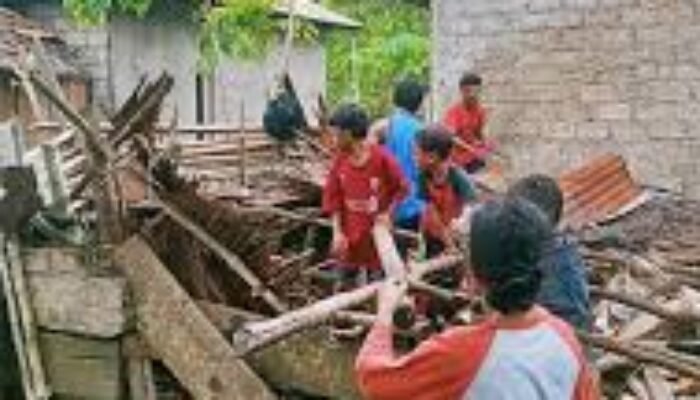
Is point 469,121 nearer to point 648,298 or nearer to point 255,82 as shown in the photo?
point 648,298

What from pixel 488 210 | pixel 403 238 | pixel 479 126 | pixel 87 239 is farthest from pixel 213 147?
pixel 488 210

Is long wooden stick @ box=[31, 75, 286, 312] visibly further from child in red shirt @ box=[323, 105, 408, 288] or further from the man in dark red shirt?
the man in dark red shirt

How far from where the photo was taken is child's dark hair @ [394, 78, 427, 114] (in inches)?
292

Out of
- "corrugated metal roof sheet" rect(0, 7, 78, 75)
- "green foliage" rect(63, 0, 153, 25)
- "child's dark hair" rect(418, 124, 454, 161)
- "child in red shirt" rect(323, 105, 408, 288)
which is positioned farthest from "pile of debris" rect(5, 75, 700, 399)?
"green foliage" rect(63, 0, 153, 25)

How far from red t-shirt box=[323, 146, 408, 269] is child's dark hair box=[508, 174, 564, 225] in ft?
7.28

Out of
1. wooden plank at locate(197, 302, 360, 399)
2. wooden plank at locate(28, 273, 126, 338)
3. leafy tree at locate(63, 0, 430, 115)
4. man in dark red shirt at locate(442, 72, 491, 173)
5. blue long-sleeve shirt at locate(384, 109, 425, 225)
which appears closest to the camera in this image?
wooden plank at locate(197, 302, 360, 399)

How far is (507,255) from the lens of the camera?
2.94 meters

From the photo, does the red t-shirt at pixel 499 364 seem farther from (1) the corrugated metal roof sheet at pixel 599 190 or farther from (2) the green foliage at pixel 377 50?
(2) the green foliage at pixel 377 50

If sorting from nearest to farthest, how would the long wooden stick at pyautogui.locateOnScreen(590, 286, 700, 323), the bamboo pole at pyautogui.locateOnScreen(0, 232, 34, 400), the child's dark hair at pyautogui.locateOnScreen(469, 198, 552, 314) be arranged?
the child's dark hair at pyautogui.locateOnScreen(469, 198, 552, 314) < the long wooden stick at pyautogui.locateOnScreen(590, 286, 700, 323) < the bamboo pole at pyautogui.locateOnScreen(0, 232, 34, 400)

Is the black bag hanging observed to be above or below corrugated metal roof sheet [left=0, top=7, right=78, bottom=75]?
below

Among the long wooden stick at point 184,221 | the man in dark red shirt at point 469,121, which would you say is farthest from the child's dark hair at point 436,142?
the man in dark red shirt at point 469,121

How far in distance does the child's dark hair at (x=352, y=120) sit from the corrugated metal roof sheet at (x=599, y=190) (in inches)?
156

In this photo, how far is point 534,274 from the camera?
9.78 feet

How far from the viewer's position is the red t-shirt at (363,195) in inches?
264
